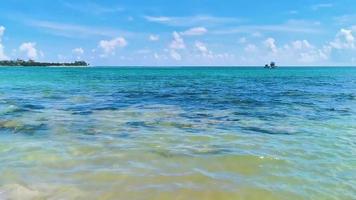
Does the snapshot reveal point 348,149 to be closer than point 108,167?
No

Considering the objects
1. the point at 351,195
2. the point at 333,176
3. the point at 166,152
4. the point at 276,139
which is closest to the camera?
the point at 351,195

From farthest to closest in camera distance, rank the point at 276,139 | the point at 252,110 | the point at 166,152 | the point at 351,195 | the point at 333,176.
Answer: the point at 252,110, the point at 276,139, the point at 166,152, the point at 333,176, the point at 351,195

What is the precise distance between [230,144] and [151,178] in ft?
11.5

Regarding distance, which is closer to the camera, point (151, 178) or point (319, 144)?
point (151, 178)

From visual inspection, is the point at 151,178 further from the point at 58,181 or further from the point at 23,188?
the point at 23,188

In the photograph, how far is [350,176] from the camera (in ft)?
24.2

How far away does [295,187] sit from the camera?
6.70 m

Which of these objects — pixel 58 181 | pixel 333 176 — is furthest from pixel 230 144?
pixel 58 181

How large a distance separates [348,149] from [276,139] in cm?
189

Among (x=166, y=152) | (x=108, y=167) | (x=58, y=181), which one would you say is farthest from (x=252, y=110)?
(x=58, y=181)

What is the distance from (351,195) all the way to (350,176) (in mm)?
1149

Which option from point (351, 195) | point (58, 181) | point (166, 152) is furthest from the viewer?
point (166, 152)

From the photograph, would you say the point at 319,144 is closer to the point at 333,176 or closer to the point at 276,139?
the point at 276,139

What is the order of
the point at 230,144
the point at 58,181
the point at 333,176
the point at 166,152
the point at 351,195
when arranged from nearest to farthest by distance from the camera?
1. the point at 351,195
2. the point at 58,181
3. the point at 333,176
4. the point at 166,152
5. the point at 230,144
